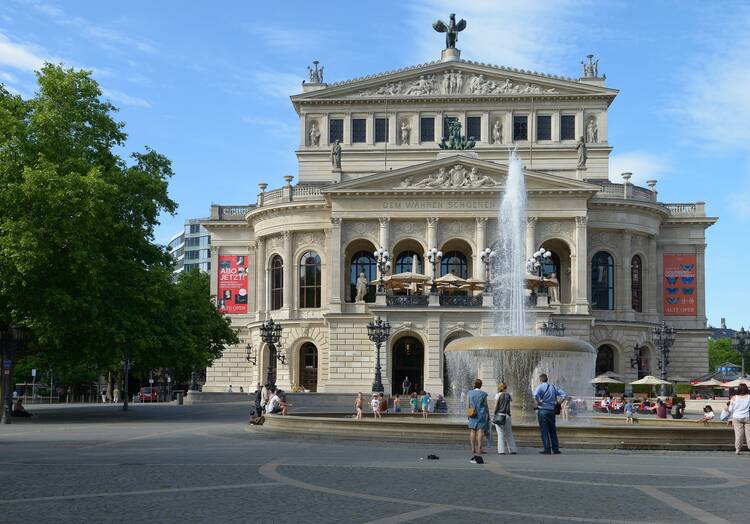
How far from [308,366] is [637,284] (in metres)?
23.6

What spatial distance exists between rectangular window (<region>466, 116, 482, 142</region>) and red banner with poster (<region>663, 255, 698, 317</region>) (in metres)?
16.2

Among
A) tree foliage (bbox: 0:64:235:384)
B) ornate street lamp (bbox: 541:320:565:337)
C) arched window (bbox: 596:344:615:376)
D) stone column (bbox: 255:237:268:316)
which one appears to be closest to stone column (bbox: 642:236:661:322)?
arched window (bbox: 596:344:615:376)

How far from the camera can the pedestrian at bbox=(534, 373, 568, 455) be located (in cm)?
2075

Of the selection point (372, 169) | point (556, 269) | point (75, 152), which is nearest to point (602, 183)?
point (556, 269)

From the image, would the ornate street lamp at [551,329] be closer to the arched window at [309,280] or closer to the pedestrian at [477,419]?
the arched window at [309,280]

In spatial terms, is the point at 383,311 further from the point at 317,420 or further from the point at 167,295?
the point at 317,420

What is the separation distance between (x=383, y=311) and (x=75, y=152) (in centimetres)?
2387

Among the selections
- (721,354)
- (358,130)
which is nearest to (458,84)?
(358,130)

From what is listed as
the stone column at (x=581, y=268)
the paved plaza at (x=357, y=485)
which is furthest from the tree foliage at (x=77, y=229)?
the stone column at (x=581, y=268)

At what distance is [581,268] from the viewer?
2554 inches

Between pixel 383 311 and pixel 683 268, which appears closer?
pixel 383 311

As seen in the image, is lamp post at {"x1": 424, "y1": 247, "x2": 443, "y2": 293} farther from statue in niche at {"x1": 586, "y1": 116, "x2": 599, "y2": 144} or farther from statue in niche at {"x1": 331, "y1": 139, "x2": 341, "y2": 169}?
statue in niche at {"x1": 586, "y1": 116, "x2": 599, "y2": 144}

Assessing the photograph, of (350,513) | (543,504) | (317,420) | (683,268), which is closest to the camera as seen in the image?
(350,513)

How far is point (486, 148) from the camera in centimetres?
7312
